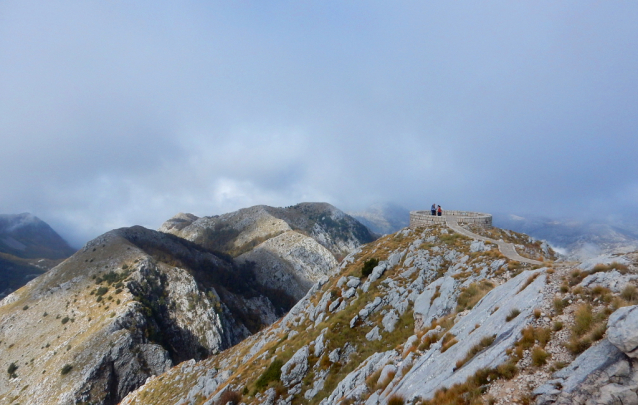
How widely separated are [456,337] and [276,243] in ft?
441

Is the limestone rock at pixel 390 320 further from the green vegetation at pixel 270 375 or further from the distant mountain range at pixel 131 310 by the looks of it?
the distant mountain range at pixel 131 310

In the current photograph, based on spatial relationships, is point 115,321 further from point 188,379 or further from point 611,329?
point 611,329

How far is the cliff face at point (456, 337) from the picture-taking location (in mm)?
7691

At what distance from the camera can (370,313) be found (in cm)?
2569

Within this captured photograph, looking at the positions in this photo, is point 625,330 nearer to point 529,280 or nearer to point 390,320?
point 529,280

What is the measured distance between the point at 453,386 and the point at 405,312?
1513cm

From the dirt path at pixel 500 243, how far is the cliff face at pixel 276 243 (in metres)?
87.7

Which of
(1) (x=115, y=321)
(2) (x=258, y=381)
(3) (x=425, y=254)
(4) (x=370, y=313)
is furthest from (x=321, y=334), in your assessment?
(1) (x=115, y=321)

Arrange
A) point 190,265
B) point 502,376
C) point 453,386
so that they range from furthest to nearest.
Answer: point 190,265, point 453,386, point 502,376

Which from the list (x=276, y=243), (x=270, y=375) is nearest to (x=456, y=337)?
(x=270, y=375)

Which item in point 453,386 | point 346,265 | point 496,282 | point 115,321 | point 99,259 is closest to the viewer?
point 453,386

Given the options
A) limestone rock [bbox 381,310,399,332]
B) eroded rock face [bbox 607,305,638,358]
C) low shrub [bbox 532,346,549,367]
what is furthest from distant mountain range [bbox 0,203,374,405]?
eroded rock face [bbox 607,305,638,358]

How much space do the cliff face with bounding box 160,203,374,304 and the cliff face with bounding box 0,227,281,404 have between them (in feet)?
66.1

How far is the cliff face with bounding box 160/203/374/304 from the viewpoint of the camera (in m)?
130
